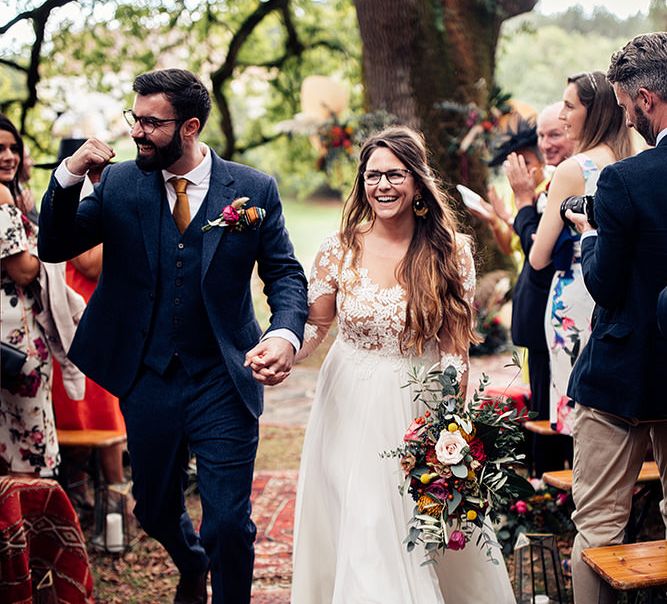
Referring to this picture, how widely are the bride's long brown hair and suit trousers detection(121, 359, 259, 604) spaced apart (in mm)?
824

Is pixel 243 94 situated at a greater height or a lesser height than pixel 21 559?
greater

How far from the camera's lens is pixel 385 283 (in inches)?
161

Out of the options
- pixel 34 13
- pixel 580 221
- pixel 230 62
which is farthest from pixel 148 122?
pixel 230 62

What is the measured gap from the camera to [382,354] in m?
4.07

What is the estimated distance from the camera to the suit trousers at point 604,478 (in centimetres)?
350

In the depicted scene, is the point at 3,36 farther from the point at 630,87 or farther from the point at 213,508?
the point at 630,87

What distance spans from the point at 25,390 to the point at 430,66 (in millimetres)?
6439

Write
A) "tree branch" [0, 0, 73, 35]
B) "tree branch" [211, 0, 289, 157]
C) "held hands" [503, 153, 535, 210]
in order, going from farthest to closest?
1. "tree branch" [211, 0, 289, 157]
2. "tree branch" [0, 0, 73, 35]
3. "held hands" [503, 153, 535, 210]

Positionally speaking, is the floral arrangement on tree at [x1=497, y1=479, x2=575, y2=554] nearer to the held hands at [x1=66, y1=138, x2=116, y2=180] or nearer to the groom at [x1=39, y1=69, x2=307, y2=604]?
the groom at [x1=39, y1=69, x2=307, y2=604]

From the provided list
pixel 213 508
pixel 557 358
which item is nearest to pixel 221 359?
pixel 213 508

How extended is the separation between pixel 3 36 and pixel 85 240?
705cm

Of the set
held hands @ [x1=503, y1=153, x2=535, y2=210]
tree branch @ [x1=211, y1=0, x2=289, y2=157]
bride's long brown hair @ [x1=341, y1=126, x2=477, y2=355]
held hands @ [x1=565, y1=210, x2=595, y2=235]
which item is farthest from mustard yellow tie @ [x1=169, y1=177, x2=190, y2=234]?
tree branch @ [x1=211, y1=0, x2=289, y2=157]

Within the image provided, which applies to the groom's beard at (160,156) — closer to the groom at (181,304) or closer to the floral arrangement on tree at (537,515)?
the groom at (181,304)

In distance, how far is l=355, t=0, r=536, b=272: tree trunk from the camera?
386 inches
